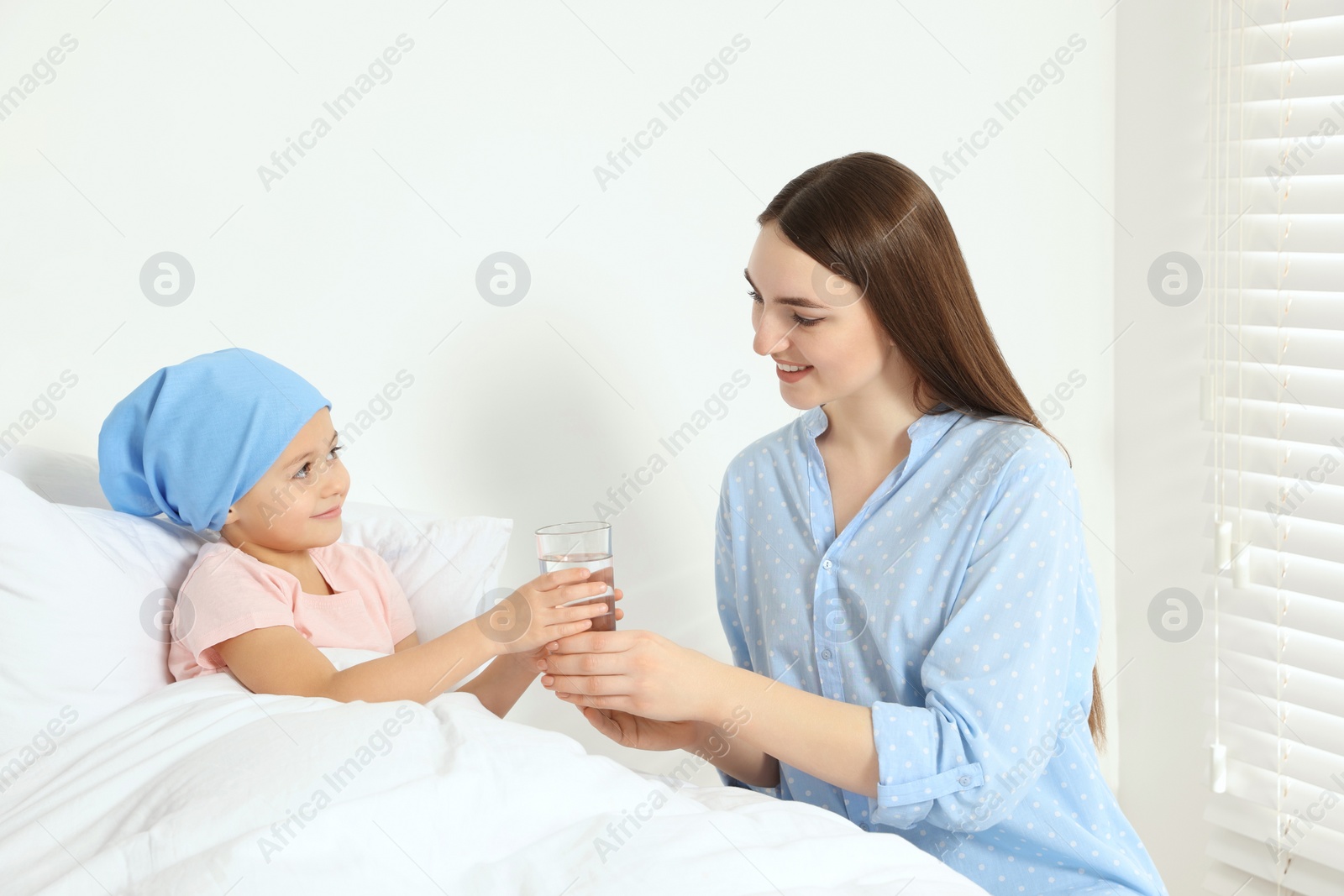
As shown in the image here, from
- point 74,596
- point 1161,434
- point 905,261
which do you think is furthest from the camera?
point 1161,434

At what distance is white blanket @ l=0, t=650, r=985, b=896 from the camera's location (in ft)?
2.39

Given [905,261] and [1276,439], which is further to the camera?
[1276,439]

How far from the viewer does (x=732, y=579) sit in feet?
4.83

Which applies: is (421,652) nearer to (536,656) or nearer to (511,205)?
(536,656)

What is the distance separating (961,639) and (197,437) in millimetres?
827

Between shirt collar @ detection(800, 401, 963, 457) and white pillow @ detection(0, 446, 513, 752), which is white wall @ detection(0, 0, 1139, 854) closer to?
white pillow @ detection(0, 446, 513, 752)

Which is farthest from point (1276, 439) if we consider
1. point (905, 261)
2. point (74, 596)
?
point (74, 596)

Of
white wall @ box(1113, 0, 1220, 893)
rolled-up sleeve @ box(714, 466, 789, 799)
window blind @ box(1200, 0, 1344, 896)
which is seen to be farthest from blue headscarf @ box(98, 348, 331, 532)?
white wall @ box(1113, 0, 1220, 893)

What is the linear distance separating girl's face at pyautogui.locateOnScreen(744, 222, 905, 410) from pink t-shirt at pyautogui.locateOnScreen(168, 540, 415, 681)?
540 millimetres

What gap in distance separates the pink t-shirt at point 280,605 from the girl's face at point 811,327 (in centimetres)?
54

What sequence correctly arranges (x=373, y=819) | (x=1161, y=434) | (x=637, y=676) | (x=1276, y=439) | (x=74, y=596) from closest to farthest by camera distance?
1. (x=373, y=819)
2. (x=74, y=596)
3. (x=637, y=676)
4. (x=1276, y=439)
5. (x=1161, y=434)

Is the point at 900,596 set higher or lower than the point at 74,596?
higher

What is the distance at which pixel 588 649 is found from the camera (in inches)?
41.8

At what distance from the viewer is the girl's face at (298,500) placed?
3.52 ft
